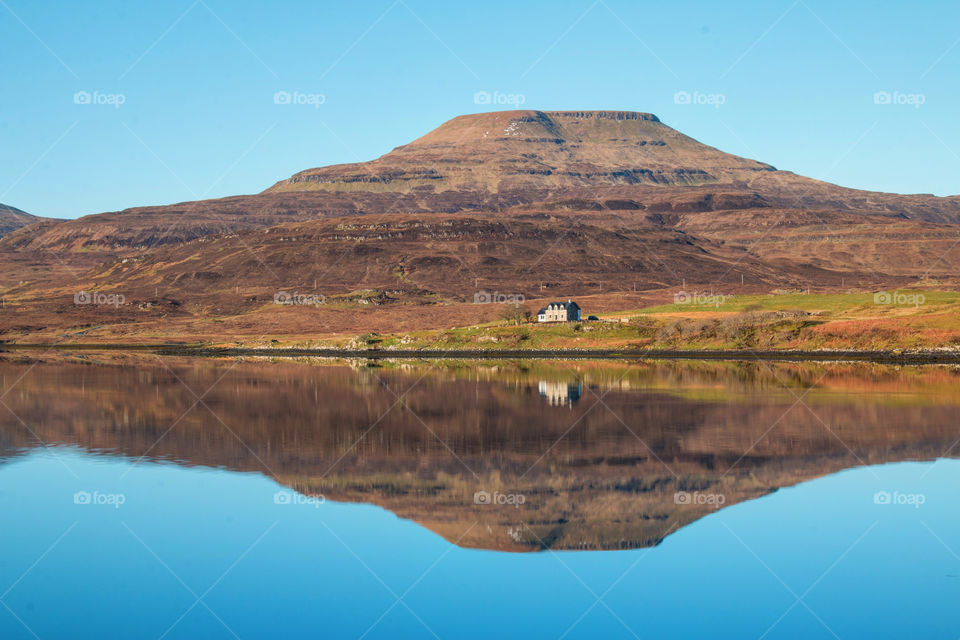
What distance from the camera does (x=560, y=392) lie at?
5731 centimetres

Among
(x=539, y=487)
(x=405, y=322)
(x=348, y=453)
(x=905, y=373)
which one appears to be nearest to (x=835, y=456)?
(x=539, y=487)

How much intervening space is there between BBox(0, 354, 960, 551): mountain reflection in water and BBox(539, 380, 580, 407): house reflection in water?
271 mm

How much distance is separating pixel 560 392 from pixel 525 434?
59.9ft

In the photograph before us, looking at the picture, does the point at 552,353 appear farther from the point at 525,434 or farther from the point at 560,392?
the point at 525,434

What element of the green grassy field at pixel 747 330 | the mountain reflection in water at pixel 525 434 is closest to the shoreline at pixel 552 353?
the green grassy field at pixel 747 330

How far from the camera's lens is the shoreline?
292 feet

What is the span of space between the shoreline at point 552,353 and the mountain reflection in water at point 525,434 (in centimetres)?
1726

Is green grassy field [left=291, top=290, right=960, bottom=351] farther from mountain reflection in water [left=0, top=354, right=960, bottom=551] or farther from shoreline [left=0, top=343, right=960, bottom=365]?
mountain reflection in water [left=0, top=354, right=960, bottom=551]

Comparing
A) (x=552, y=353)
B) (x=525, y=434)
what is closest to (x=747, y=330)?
(x=552, y=353)

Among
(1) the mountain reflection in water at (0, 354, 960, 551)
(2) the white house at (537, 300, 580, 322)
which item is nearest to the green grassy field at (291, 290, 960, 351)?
(2) the white house at (537, 300, 580, 322)

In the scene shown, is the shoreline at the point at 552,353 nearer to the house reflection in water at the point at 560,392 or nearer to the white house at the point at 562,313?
the white house at the point at 562,313

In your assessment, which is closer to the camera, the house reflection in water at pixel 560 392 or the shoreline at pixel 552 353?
the house reflection in water at pixel 560 392

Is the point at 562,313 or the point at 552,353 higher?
the point at 562,313

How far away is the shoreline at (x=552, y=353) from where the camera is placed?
89.1 meters
